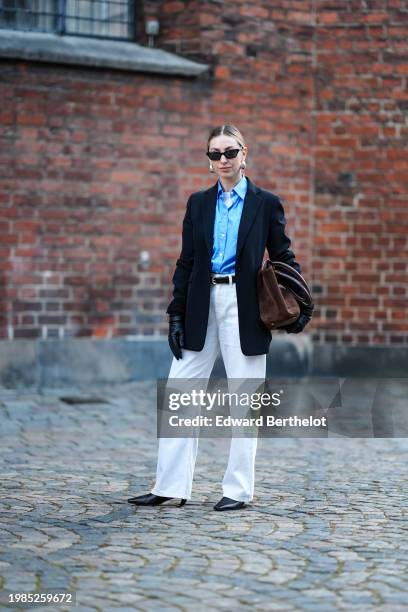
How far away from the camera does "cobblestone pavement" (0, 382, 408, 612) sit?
4.67 meters

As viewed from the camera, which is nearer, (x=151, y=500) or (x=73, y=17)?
(x=151, y=500)

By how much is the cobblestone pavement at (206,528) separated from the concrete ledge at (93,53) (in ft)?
13.0

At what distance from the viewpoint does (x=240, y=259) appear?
6328 millimetres

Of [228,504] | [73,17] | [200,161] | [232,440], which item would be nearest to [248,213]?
[232,440]

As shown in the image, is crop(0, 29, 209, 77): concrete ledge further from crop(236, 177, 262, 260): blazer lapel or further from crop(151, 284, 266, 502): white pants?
crop(151, 284, 266, 502): white pants

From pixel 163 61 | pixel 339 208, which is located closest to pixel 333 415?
pixel 339 208

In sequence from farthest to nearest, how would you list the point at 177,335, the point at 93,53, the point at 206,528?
the point at 93,53
the point at 177,335
the point at 206,528

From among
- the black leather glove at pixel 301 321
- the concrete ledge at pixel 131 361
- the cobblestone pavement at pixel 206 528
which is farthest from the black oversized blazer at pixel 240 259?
the concrete ledge at pixel 131 361

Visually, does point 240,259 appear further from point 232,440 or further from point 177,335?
point 232,440

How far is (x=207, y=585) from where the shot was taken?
4738 millimetres

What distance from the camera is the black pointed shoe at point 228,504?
6305 mm

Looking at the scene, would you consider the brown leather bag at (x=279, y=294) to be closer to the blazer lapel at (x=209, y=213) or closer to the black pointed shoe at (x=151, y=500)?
the blazer lapel at (x=209, y=213)

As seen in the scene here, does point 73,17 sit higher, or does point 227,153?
point 73,17

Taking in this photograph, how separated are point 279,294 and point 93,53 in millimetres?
6119
